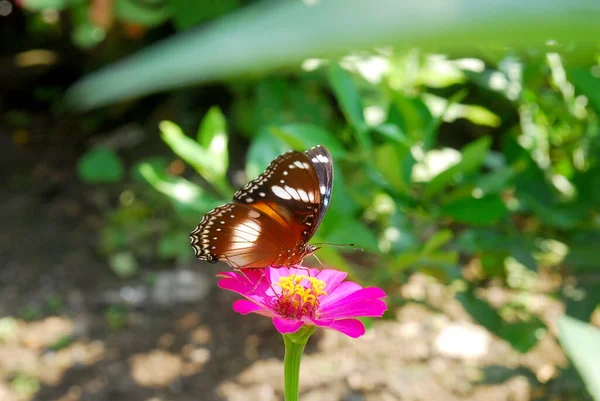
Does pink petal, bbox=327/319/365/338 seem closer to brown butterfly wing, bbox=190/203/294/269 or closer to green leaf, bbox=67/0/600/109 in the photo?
brown butterfly wing, bbox=190/203/294/269

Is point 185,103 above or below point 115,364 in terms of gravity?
above

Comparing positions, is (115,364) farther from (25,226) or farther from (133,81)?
(133,81)

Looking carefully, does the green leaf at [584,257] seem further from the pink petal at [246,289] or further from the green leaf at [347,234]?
the pink petal at [246,289]

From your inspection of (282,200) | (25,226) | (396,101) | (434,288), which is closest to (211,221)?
(282,200)

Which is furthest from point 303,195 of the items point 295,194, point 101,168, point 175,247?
point 101,168

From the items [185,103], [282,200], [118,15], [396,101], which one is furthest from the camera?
[185,103]

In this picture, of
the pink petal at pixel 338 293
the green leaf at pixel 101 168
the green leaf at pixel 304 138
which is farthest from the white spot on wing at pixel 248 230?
the green leaf at pixel 101 168
